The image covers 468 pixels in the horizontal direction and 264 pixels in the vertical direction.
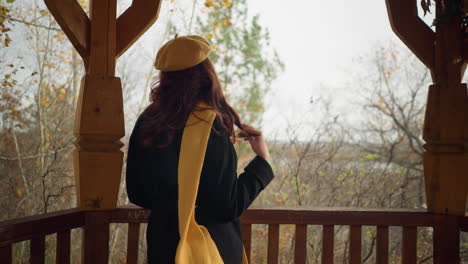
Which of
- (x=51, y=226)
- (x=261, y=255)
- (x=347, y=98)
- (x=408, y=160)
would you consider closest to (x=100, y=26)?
(x=51, y=226)

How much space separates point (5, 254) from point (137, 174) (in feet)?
2.23

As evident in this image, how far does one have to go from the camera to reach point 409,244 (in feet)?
6.80

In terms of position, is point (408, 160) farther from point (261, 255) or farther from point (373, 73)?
point (261, 255)

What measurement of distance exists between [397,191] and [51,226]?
3.86 m

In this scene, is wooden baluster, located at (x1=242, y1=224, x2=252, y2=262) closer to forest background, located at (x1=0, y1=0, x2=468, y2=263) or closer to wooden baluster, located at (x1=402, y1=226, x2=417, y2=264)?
wooden baluster, located at (x1=402, y1=226, x2=417, y2=264)

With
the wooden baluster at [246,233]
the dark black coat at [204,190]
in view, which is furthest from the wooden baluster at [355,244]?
the dark black coat at [204,190]

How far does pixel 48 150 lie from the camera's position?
415 centimetres

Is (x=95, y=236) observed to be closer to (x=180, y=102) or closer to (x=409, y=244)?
(x=180, y=102)

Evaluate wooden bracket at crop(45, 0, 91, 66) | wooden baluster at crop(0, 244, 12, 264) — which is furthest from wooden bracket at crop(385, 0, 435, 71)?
wooden baluster at crop(0, 244, 12, 264)

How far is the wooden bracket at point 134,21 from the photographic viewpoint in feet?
6.43

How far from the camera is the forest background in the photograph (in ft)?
12.8

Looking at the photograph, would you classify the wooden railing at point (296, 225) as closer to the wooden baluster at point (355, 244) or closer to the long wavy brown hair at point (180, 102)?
the wooden baluster at point (355, 244)

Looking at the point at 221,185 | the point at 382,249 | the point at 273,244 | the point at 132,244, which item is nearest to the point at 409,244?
the point at 382,249

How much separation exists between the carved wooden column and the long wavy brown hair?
22.5 inches
